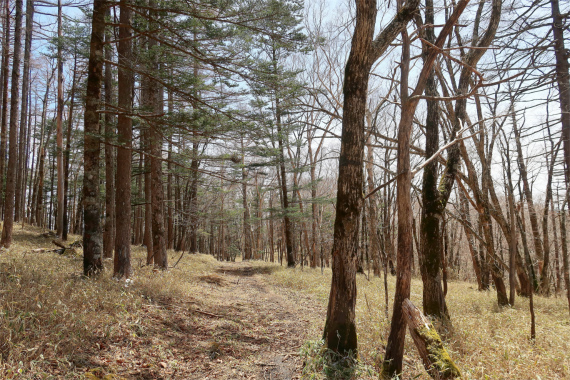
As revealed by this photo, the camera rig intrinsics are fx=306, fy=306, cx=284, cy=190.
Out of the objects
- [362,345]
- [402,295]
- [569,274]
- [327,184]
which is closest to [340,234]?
[402,295]

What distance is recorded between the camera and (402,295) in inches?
143

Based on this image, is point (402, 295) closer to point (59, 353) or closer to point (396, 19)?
point (396, 19)

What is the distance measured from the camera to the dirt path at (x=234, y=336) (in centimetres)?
392

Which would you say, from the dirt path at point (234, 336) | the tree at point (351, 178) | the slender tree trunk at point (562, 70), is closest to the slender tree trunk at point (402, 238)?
the tree at point (351, 178)

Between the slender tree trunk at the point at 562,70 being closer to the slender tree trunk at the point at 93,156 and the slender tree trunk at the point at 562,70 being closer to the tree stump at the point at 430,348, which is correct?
the tree stump at the point at 430,348

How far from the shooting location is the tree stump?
3.27m

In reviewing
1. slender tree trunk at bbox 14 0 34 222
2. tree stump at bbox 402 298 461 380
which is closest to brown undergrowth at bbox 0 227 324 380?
tree stump at bbox 402 298 461 380

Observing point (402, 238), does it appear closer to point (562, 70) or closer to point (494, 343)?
point (494, 343)

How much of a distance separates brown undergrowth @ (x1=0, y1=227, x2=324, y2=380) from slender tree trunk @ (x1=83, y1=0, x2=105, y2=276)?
18.7 inches

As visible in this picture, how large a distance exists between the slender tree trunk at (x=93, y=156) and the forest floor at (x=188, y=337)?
0.51 metres

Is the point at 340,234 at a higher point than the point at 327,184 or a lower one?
lower

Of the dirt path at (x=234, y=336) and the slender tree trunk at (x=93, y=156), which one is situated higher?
the slender tree trunk at (x=93, y=156)

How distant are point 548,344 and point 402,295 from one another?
3.01 m

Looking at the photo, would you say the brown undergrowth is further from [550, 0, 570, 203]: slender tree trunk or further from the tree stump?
[550, 0, 570, 203]: slender tree trunk
